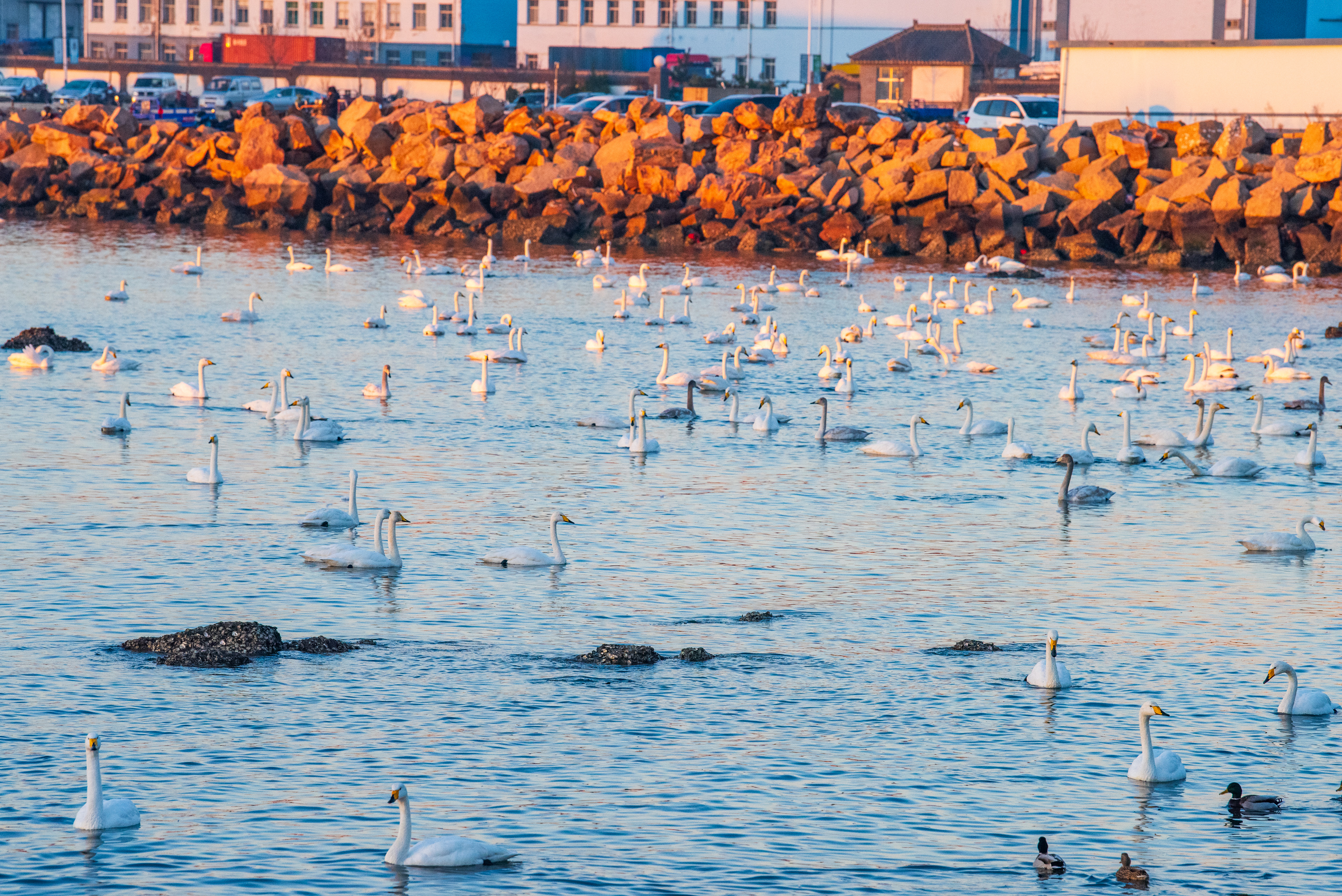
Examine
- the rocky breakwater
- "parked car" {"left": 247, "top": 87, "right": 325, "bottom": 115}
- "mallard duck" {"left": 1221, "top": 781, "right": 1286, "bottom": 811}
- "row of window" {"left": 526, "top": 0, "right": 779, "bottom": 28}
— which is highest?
"row of window" {"left": 526, "top": 0, "right": 779, "bottom": 28}

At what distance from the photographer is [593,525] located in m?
22.9

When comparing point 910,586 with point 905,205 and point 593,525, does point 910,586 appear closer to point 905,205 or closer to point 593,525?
point 593,525

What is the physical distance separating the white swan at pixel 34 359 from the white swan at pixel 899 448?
599 inches

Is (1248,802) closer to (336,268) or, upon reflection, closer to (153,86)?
(336,268)

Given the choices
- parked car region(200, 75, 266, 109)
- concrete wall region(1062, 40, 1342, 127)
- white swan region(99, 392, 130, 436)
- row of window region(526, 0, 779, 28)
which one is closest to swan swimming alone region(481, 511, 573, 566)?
white swan region(99, 392, 130, 436)

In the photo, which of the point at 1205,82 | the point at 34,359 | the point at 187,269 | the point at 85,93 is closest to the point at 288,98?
the point at 85,93

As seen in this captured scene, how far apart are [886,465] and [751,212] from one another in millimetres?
36160

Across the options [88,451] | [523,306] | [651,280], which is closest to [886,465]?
[88,451]

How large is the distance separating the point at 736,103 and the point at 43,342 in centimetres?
4472

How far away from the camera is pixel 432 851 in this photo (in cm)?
1262

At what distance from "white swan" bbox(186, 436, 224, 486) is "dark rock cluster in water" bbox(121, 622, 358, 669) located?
724cm

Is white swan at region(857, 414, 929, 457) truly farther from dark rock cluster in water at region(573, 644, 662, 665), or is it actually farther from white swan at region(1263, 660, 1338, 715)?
white swan at region(1263, 660, 1338, 715)

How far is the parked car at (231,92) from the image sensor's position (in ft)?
313

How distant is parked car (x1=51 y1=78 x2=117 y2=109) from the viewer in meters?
92.8
